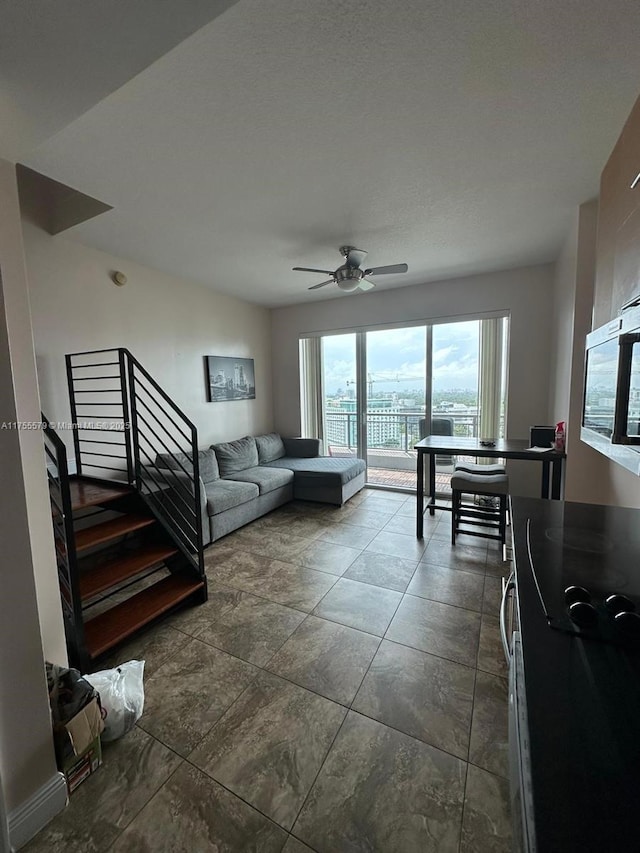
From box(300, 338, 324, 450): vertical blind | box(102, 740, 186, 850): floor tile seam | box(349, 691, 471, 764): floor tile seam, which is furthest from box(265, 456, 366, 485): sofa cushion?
box(102, 740, 186, 850): floor tile seam

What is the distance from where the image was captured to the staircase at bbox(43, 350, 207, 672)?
172cm

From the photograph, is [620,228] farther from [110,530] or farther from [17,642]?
[110,530]

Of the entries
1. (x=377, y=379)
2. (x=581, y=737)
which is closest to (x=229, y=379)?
(x=377, y=379)

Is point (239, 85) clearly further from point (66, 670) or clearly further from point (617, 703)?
point (66, 670)

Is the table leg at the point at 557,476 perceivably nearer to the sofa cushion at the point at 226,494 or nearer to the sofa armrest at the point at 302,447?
the sofa cushion at the point at 226,494

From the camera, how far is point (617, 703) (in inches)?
28.3

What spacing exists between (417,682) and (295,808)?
756mm

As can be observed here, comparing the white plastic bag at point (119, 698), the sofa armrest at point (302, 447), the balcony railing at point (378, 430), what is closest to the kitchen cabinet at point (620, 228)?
the white plastic bag at point (119, 698)

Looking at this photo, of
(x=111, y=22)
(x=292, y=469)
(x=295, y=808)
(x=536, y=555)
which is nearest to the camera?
(x=111, y=22)

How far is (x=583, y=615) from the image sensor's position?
0.93 m

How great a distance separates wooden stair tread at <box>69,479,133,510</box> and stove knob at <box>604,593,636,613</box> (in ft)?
8.09

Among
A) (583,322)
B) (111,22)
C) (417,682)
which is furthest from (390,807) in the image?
(583,322)

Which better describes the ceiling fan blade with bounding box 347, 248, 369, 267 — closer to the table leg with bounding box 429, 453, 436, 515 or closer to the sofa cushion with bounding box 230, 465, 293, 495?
the table leg with bounding box 429, 453, 436, 515

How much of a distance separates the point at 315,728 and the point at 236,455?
3136 mm
